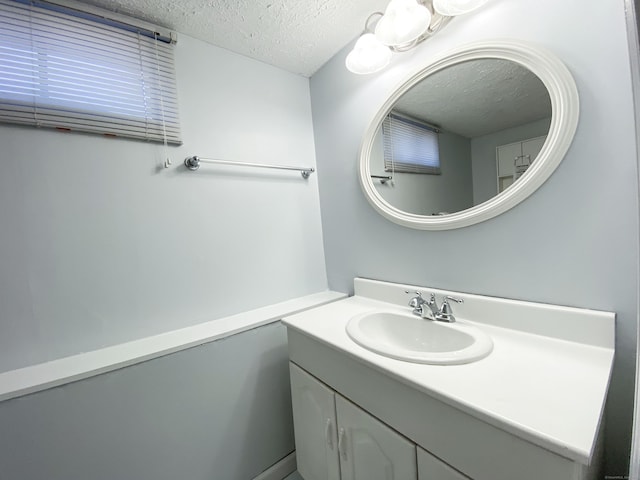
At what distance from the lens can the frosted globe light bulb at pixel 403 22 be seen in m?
0.97

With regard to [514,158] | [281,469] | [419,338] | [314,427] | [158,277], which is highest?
[514,158]

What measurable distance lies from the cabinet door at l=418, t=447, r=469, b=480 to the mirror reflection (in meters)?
0.82

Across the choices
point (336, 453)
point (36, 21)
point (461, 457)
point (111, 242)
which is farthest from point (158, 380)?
point (36, 21)

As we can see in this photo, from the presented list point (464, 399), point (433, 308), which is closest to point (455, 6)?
point (433, 308)

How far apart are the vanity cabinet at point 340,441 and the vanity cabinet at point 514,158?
2.94 ft

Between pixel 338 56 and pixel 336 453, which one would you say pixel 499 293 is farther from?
pixel 338 56

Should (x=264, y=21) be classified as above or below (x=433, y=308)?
above

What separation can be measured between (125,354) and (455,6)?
1.74 m

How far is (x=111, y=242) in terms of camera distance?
106cm

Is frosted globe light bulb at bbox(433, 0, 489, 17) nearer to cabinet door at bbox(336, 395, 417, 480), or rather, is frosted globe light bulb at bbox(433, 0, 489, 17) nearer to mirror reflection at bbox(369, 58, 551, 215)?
mirror reflection at bbox(369, 58, 551, 215)

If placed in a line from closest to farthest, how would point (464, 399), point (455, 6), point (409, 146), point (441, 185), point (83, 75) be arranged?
1. point (464, 399)
2. point (455, 6)
3. point (83, 75)
4. point (441, 185)
5. point (409, 146)

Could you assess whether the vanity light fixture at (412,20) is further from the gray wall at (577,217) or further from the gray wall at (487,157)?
the gray wall at (487,157)

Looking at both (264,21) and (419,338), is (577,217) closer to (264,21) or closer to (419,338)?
(419,338)

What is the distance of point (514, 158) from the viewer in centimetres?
90
